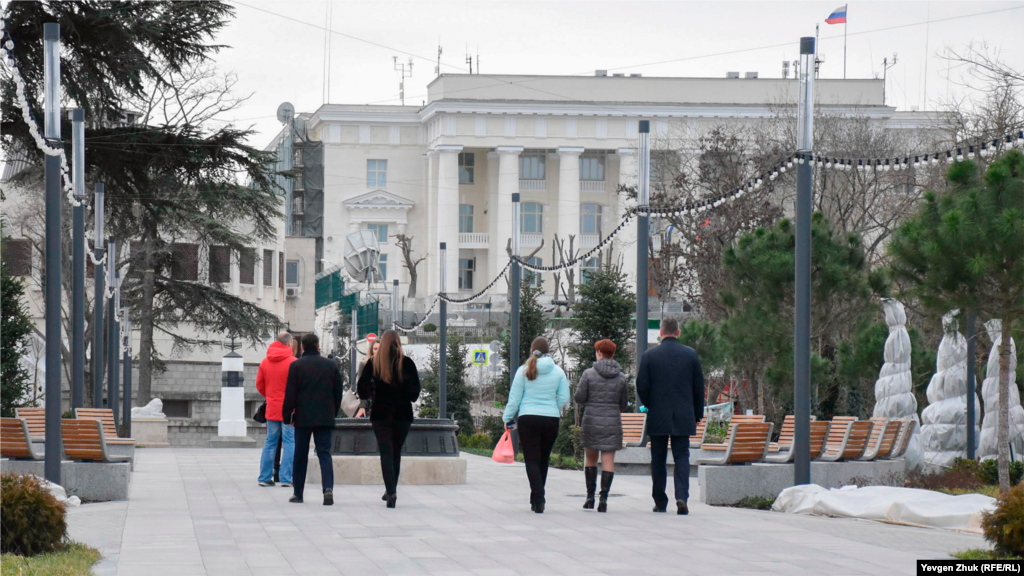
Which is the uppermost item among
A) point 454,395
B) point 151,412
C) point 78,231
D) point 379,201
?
point 379,201

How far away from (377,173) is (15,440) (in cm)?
7890

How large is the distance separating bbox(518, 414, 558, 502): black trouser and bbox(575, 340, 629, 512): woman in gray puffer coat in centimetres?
32

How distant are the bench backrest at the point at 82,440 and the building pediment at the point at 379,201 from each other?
76.4 meters

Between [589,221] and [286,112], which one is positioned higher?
[286,112]

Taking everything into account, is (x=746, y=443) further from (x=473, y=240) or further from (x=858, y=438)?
(x=473, y=240)

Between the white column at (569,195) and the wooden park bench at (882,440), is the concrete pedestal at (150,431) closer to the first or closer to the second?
the wooden park bench at (882,440)

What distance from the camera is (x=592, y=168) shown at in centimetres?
9344

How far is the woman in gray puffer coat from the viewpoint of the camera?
12.9 m

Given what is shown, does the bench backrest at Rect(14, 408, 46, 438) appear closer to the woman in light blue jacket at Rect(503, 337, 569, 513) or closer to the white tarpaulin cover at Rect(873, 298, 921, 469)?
the woman in light blue jacket at Rect(503, 337, 569, 513)

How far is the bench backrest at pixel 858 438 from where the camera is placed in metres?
16.2

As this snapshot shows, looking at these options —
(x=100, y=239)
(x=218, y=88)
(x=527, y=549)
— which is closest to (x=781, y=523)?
(x=527, y=549)

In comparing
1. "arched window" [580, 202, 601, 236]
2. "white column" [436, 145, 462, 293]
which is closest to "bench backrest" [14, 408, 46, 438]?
"white column" [436, 145, 462, 293]

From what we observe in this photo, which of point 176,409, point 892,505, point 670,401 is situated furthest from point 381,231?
point 892,505

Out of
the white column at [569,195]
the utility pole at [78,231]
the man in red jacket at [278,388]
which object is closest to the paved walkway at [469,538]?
the man in red jacket at [278,388]
